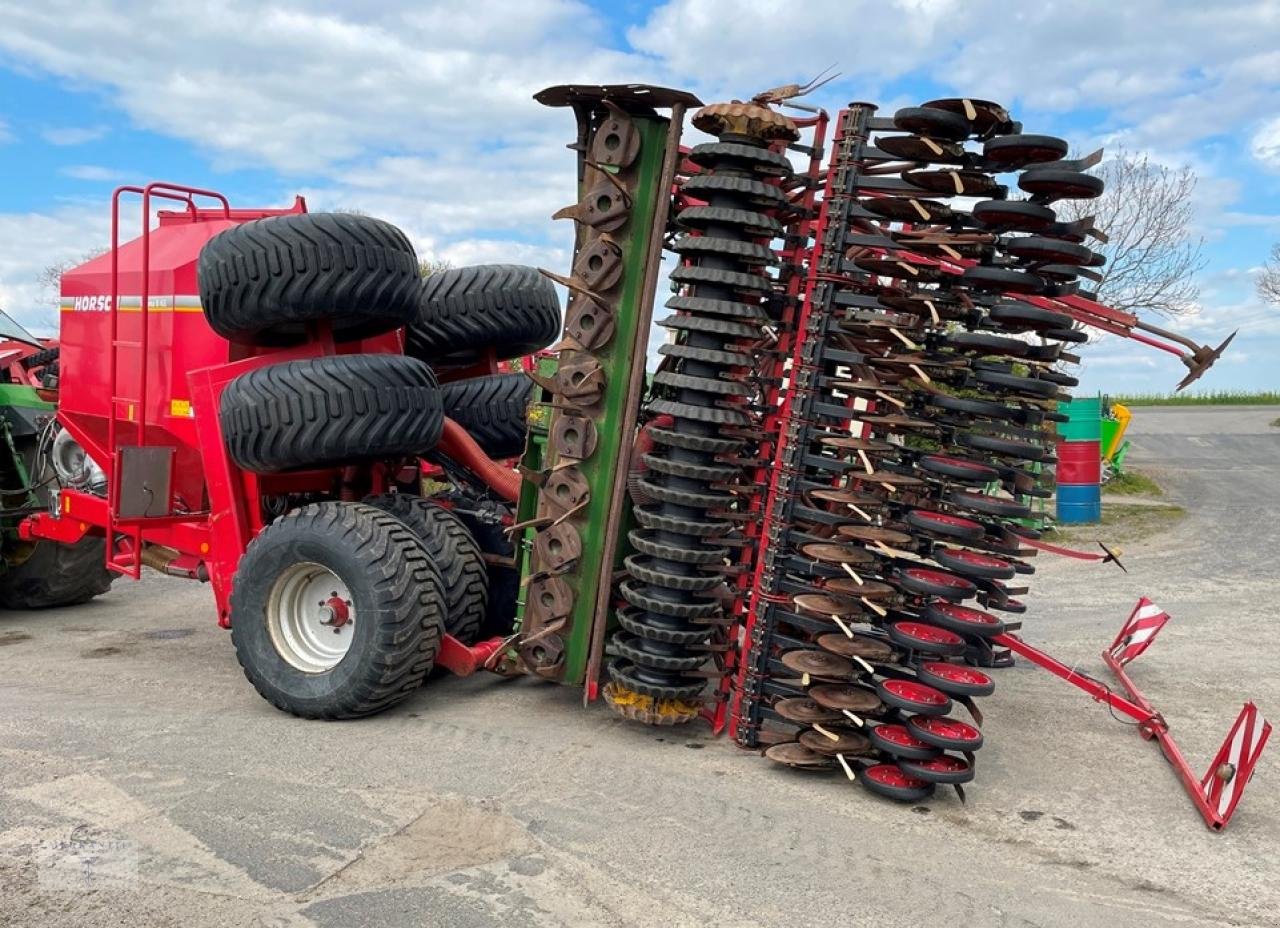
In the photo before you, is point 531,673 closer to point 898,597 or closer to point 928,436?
point 898,597

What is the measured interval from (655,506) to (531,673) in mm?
1002

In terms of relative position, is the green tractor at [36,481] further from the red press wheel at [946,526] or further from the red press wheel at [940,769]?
the red press wheel at [940,769]

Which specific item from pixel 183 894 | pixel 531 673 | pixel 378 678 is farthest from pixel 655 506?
Result: pixel 183 894

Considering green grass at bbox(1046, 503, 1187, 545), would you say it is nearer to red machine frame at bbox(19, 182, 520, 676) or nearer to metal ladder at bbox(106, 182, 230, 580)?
red machine frame at bbox(19, 182, 520, 676)

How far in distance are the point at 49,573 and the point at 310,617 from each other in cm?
363

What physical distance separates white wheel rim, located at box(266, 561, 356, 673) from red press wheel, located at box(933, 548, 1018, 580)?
2642mm

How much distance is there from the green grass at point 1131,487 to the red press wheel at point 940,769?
13.6 meters

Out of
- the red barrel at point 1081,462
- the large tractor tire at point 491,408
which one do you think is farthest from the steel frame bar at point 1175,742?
the red barrel at point 1081,462

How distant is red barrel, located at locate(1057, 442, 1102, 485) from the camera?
1361 centimetres

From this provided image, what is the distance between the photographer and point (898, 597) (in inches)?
171

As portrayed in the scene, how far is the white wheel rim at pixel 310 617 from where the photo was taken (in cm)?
516

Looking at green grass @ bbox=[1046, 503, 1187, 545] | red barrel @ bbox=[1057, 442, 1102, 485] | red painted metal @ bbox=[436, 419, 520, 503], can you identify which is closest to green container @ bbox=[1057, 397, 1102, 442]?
red barrel @ bbox=[1057, 442, 1102, 485]

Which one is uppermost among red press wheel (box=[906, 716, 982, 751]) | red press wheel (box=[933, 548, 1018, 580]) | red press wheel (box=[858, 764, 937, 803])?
red press wheel (box=[933, 548, 1018, 580])

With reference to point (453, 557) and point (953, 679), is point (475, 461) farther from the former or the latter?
point (953, 679)
